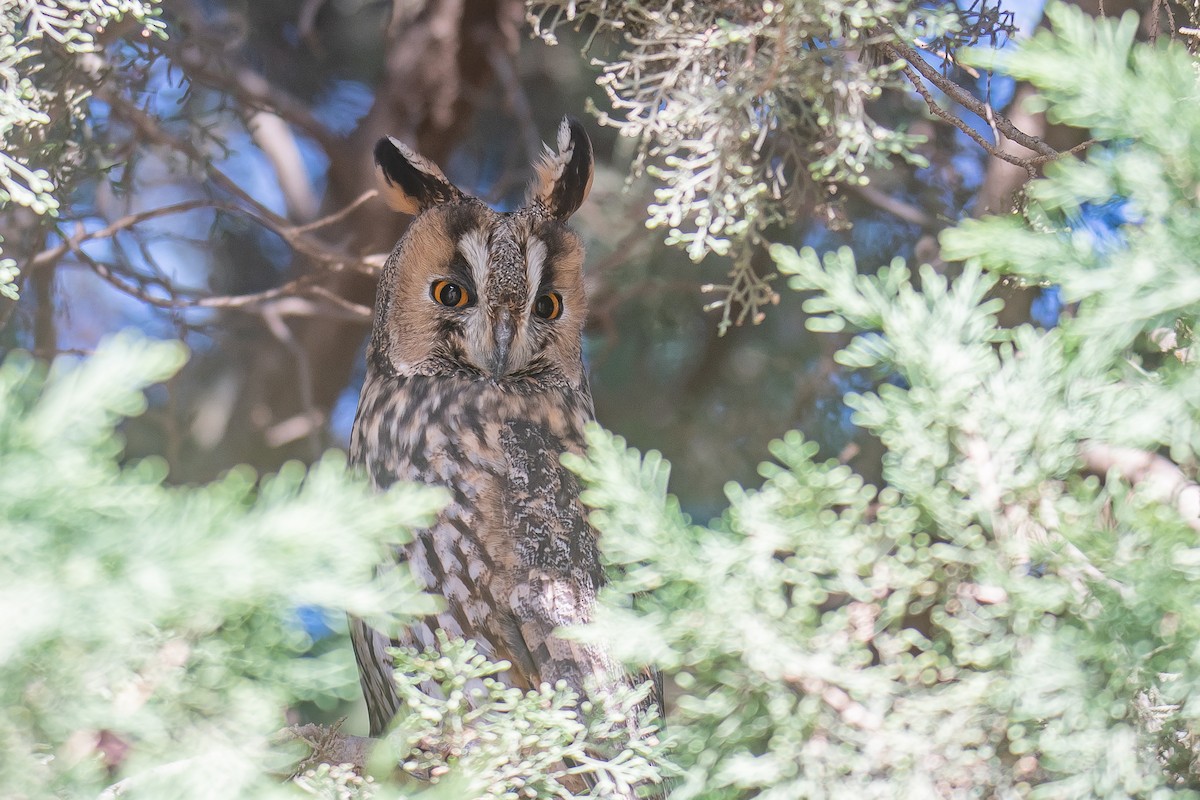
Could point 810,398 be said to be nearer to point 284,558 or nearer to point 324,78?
point 324,78

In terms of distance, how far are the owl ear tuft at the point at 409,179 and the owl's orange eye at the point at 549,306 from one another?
0.29 m

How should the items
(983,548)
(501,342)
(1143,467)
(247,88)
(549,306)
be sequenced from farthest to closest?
(247,88), (549,306), (501,342), (1143,467), (983,548)

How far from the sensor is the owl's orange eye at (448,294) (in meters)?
2.05

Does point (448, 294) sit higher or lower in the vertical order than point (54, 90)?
lower

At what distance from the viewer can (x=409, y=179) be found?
2.21 meters

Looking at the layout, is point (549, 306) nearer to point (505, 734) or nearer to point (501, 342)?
point (501, 342)

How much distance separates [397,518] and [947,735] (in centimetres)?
59

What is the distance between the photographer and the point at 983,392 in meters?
1.11

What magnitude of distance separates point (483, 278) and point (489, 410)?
0.84 ft

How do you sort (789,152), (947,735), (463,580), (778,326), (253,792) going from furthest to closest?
(778,326) < (789,152) < (463,580) < (947,735) < (253,792)

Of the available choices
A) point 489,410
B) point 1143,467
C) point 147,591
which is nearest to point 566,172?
point 489,410

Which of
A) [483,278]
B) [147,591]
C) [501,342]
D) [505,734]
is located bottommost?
[505,734]

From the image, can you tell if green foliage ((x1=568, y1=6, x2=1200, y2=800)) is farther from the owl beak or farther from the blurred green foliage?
the owl beak

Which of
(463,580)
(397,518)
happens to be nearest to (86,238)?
(463,580)
